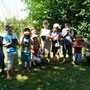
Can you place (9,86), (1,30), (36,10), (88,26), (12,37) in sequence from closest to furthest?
(9,86) → (12,37) → (88,26) → (36,10) → (1,30)

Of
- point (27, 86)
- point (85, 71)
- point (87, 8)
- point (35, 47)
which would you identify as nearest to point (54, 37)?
point (35, 47)

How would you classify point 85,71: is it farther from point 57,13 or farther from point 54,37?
point 57,13

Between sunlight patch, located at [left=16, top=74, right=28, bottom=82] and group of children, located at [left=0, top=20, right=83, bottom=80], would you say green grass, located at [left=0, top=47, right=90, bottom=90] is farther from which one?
group of children, located at [left=0, top=20, right=83, bottom=80]

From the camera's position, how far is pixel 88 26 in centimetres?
751

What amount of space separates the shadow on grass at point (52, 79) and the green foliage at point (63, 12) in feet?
13.1

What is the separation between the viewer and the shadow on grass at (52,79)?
10.6 feet

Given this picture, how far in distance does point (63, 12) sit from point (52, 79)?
5.21m

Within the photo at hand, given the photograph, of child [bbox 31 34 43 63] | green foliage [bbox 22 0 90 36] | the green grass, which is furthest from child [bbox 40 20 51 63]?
green foliage [bbox 22 0 90 36]

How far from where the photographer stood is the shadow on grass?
325cm

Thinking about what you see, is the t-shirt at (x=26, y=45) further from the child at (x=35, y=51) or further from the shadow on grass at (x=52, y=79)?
the shadow on grass at (x=52, y=79)

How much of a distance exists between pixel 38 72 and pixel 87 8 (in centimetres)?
545

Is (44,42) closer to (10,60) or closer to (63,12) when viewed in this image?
(10,60)

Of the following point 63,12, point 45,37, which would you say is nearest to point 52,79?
point 45,37

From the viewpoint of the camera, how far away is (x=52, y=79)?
3693 millimetres
